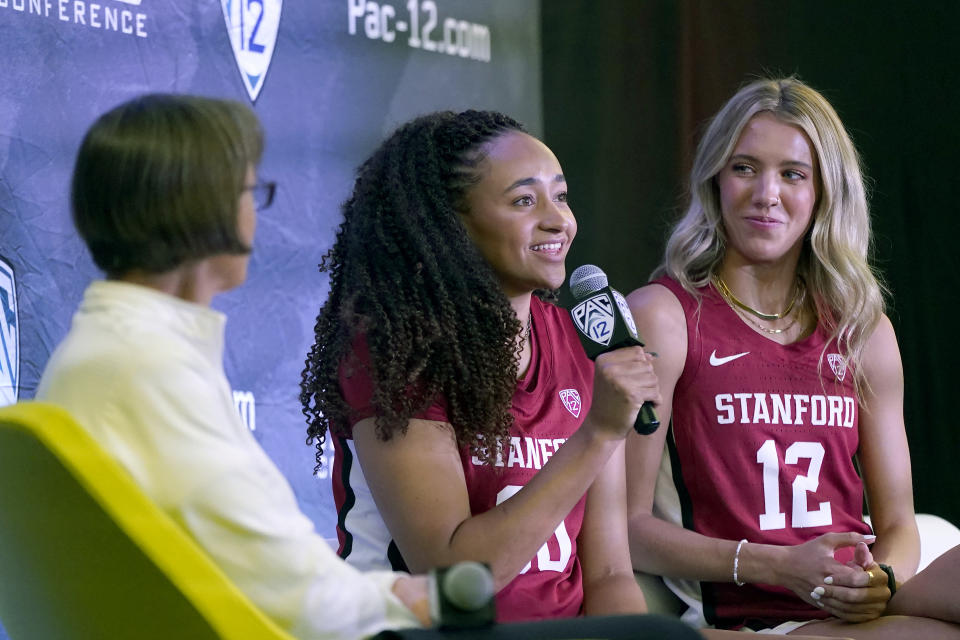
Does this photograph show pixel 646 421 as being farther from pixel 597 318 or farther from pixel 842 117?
pixel 842 117

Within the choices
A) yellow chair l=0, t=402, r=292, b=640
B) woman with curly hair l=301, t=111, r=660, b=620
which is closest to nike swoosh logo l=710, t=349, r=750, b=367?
woman with curly hair l=301, t=111, r=660, b=620

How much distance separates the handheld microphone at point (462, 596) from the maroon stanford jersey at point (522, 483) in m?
0.63

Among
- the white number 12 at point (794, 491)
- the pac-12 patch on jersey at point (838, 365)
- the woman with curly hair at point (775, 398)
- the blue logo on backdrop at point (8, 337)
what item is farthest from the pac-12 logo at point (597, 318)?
the blue logo on backdrop at point (8, 337)

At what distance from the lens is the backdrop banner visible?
2.20m

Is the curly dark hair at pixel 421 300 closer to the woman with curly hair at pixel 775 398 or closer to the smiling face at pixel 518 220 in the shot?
the smiling face at pixel 518 220

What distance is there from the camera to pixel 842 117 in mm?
3549

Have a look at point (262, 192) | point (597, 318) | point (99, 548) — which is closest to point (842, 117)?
point (597, 318)

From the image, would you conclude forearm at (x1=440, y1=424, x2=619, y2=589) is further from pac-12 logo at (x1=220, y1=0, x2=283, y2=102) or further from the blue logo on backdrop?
pac-12 logo at (x1=220, y1=0, x2=283, y2=102)

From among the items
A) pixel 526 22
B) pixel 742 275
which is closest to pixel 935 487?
pixel 742 275

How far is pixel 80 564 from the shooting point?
1126 millimetres

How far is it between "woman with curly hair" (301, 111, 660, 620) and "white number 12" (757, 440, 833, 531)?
0.37 metres

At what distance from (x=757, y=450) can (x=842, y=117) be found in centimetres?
165

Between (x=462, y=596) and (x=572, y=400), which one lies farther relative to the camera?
(x=572, y=400)

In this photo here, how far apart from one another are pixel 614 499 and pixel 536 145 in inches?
23.8
